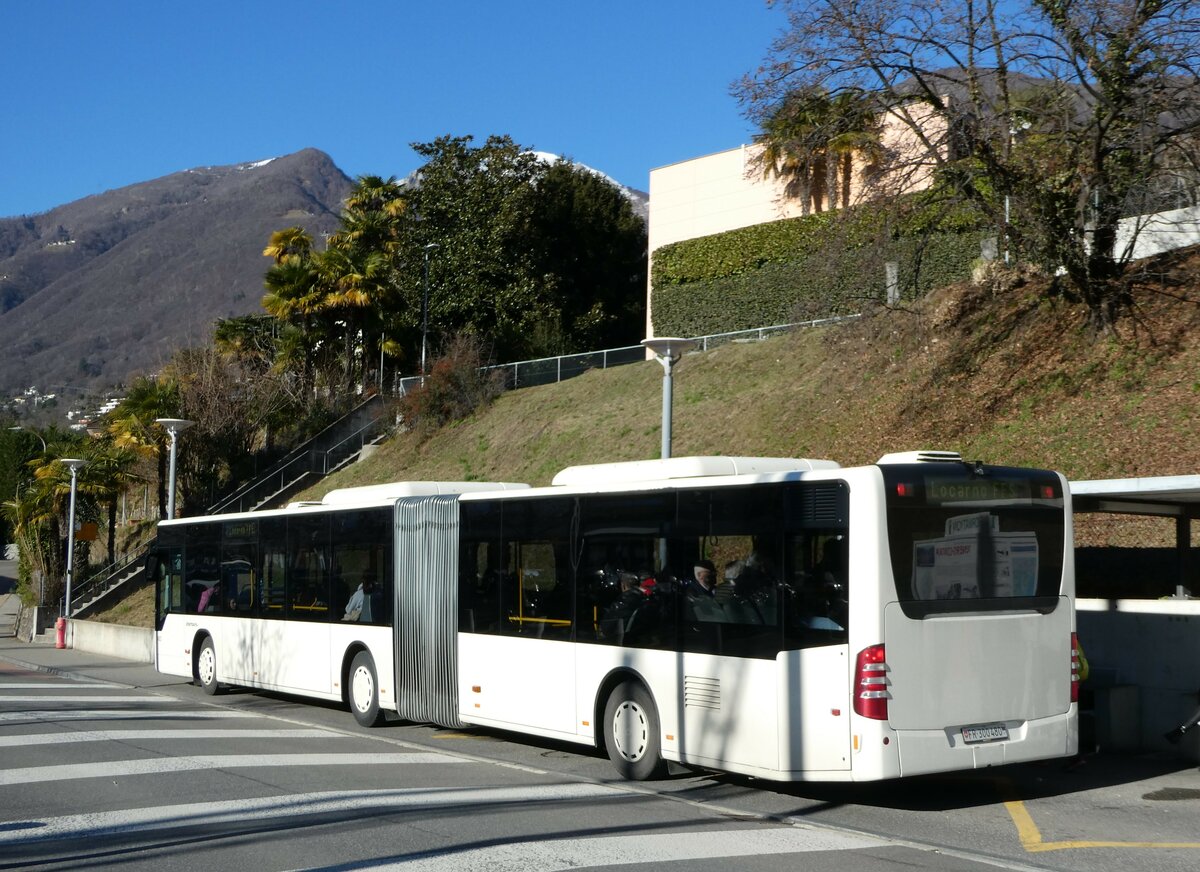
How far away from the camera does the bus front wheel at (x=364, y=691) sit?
1593 cm

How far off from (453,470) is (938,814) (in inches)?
1184

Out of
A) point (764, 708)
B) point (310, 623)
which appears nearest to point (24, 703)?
point (310, 623)

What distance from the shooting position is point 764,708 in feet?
33.6

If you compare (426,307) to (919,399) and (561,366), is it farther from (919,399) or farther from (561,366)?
(919,399)

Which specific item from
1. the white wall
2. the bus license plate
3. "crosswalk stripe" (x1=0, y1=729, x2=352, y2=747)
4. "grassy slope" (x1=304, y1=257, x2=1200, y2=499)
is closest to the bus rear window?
the bus license plate

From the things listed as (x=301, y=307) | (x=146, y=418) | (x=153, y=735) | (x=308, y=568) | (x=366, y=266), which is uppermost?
(x=366, y=266)

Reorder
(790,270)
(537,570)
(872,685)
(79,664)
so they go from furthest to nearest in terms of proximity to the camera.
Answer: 1. (790,270)
2. (79,664)
3. (537,570)
4. (872,685)

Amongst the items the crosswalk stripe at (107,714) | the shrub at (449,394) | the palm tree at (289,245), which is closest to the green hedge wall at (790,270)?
the shrub at (449,394)

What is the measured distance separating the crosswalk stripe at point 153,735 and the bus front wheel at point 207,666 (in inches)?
212

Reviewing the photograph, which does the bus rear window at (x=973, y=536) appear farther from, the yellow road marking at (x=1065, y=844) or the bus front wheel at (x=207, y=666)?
the bus front wheel at (x=207, y=666)

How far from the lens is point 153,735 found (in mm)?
14383

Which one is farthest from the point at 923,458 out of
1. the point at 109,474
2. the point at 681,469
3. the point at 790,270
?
the point at 109,474

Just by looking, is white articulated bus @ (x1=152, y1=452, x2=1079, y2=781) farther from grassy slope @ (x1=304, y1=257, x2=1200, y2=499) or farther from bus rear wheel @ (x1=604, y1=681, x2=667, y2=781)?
grassy slope @ (x1=304, y1=257, x2=1200, y2=499)

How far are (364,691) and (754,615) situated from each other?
7.31m
